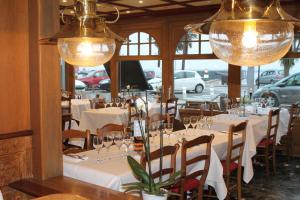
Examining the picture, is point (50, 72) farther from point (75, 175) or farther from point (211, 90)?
point (211, 90)

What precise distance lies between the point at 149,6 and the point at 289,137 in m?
3.78

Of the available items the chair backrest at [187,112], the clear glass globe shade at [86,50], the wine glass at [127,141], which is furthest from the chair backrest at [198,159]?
the chair backrest at [187,112]

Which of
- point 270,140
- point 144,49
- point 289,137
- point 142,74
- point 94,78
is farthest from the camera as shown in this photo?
point 94,78

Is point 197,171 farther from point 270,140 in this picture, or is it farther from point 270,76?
point 270,76

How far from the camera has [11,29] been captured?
2.67m

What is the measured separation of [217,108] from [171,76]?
131 centimetres

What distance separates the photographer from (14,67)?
2703mm

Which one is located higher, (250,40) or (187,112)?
(250,40)

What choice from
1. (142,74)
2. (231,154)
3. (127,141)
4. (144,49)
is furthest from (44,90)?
(142,74)

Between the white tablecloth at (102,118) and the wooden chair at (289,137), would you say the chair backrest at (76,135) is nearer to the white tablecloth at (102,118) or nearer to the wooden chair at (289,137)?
the white tablecloth at (102,118)

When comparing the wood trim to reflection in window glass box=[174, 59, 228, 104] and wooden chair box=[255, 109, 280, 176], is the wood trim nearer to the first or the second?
wooden chair box=[255, 109, 280, 176]

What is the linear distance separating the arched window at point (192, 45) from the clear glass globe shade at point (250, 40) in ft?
20.2

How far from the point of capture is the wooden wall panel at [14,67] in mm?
2631

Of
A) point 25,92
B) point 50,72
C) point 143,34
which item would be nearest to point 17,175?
point 25,92
